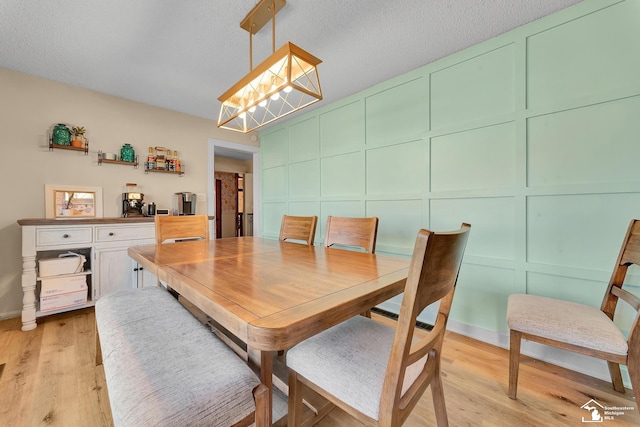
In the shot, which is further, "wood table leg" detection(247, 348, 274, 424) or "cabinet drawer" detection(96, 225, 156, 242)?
"cabinet drawer" detection(96, 225, 156, 242)

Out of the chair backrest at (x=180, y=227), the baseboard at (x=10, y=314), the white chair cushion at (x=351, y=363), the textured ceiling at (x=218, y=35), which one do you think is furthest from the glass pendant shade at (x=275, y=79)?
the baseboard at (x=10, y=314)

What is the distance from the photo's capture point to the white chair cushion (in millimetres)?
736

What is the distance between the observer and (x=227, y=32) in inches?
71.4

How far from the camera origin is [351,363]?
823 mm

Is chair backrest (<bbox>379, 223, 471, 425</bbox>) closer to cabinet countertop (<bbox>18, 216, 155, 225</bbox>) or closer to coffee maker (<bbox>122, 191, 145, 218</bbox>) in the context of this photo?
cabinet countertop (<bbox>18, 216, 155, 225</bbox>)

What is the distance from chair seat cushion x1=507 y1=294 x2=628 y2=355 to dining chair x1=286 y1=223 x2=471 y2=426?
692 mm

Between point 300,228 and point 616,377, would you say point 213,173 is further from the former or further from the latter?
point 616,377

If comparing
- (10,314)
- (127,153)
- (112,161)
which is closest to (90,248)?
(10,314)

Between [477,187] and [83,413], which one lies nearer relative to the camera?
[83,413]

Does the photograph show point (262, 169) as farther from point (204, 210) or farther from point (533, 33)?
point (533, 33)

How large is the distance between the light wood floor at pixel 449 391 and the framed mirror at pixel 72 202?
3.92 ft

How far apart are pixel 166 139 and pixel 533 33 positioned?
3776mm

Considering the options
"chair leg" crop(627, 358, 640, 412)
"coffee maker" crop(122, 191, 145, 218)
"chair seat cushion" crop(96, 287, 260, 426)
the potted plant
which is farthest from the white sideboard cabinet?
"chair leg" crop(627, 358, 640, 412)

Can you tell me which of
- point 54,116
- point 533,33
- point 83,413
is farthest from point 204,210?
point 533,33
